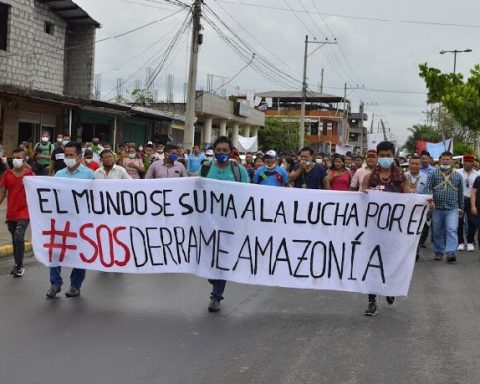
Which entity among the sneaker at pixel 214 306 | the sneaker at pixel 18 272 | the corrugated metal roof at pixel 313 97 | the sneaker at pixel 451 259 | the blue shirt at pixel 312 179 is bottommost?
the sneaker at pixel 18 272

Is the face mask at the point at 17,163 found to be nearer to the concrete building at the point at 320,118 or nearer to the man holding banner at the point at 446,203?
the man holding banner at the point at 446,203

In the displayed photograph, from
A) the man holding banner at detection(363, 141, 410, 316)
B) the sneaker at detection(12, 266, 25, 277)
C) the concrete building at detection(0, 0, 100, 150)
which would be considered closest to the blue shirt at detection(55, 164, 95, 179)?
the sneaker at detection(12, 266, 25, 277)

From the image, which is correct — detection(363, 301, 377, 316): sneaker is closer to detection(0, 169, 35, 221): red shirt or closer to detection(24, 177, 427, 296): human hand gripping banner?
detection(24, 177, 427, 296): human hand gripping banner

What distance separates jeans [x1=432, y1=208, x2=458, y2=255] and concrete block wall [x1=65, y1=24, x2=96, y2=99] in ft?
67.2

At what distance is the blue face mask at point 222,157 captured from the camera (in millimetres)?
7340

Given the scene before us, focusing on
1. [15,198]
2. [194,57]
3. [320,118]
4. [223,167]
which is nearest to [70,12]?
[194,57]

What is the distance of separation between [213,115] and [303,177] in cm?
3063

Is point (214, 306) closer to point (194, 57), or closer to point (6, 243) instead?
point (6, 243)

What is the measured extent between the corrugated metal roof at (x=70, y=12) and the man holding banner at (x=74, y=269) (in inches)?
756

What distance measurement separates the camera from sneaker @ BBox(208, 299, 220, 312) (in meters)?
6.79

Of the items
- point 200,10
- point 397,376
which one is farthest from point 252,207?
point 200,10

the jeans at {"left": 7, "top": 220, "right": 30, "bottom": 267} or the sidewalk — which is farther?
the sidewalk

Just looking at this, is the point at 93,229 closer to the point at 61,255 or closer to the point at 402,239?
the point at 61,255

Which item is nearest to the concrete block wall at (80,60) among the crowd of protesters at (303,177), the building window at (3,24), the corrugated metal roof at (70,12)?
the corrugated metal roof at (70,12)
